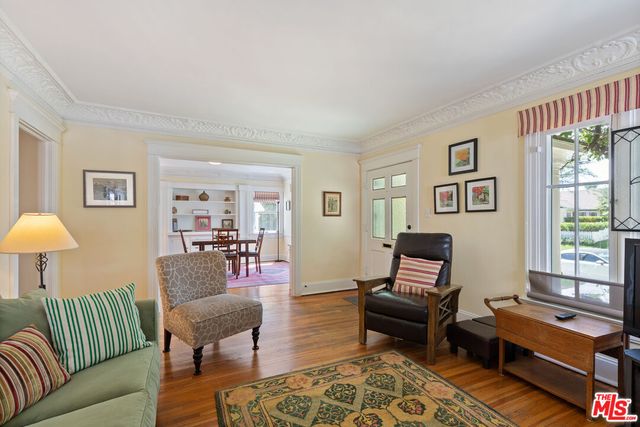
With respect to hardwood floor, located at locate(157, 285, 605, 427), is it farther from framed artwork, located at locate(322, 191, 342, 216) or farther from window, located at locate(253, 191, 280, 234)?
window, located at locate(253, 191, 280, 234)

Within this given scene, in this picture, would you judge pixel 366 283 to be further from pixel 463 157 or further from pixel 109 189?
pixel 109 189

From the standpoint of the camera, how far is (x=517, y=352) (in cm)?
265

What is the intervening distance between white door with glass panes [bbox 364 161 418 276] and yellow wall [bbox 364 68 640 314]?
43 centimetres

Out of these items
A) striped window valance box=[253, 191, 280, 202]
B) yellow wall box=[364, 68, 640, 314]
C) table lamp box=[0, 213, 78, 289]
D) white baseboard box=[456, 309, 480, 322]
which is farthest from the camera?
striped window valance box=[253, 191, 280, 202]

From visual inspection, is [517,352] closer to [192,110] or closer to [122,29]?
[122,29]

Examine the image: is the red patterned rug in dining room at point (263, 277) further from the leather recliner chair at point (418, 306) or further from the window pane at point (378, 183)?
the leather recliner chair at point (418, 306)

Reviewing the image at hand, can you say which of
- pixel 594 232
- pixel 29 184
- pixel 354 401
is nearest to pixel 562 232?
pixel 594 232

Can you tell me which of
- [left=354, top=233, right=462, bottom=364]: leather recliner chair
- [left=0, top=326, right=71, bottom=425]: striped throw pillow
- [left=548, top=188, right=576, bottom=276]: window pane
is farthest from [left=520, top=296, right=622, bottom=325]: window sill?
[left=0, top=326, right=71, bottom=425]: striped throw pillow

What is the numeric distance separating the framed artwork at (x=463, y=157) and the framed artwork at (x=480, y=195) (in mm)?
164

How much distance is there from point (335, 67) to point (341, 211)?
9.30 ft

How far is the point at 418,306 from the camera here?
8.80 ft

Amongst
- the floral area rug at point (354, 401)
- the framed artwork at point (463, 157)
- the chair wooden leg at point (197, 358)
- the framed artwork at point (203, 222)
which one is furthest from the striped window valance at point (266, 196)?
the floral area rug at point (354, 401)

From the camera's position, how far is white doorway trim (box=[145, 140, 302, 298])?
13.0ft

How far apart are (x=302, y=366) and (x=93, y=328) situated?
5.00 feet
